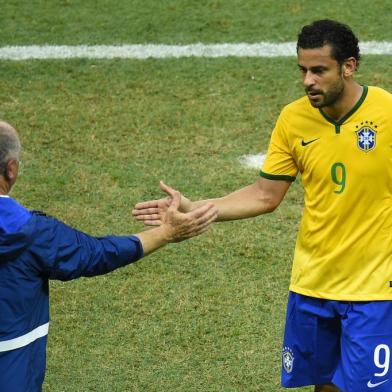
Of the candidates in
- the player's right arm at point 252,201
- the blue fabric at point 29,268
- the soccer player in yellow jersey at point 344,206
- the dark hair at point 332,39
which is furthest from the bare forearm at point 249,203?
the blue fabric at point 29,268

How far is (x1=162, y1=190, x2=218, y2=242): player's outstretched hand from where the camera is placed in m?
5.95

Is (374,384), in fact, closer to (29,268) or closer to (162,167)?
(29,268)

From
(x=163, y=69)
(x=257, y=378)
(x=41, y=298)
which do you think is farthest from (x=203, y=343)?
(x=163, y=69)

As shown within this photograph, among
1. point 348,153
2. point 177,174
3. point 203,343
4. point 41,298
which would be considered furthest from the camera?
point 177,174

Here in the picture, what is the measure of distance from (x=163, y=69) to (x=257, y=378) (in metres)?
5.69

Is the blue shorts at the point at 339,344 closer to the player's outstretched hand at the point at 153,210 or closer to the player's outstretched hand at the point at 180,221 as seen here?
the player's outstretched hand at the point at 180,221

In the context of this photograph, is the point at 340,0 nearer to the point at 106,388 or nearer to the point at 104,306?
the point at 104,306

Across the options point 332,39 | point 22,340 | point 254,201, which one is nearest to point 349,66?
point 332,39

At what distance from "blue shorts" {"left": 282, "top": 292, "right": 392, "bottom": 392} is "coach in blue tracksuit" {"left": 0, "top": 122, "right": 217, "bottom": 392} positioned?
4.07 ft

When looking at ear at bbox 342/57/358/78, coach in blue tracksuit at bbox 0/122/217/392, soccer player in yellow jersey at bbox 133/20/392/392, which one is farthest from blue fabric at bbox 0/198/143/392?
ear at bbox 342/57/358/78

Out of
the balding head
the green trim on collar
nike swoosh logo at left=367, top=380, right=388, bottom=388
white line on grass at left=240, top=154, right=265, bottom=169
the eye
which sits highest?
the eye

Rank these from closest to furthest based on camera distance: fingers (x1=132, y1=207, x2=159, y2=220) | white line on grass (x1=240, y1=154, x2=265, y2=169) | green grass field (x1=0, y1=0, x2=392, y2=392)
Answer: fingers (x1=132, y1=207, x2=159, y2=220), green grass field (x1=0, y1=0, x2=392, y2=392), white line on grass (x1=240, y1=154, x2=265, y2=169)

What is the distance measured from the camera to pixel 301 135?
6.34 meters

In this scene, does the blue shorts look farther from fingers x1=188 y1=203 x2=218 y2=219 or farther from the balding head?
the balding head
